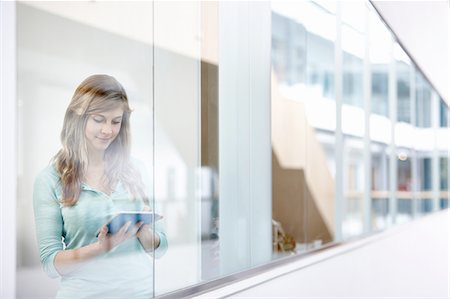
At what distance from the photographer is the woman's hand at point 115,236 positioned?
7.75 ft

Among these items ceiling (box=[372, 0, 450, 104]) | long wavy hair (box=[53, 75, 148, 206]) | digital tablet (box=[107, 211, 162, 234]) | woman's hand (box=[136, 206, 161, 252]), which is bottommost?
woman's hand (box=[136, 206, 161, 252])

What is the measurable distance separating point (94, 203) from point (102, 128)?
1.15ft

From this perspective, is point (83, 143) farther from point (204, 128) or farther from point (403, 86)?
point (403, 86)

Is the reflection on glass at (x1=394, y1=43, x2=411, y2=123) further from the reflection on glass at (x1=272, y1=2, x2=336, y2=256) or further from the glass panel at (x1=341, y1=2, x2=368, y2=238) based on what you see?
the reflection on glass at (x1=272, y1=2, x2=336, y2=256)

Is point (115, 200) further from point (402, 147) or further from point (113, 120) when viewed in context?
point (402, 147)

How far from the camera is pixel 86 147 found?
229 cm

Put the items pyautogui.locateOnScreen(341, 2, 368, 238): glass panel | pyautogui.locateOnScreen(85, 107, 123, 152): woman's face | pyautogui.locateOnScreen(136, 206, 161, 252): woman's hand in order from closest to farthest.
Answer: pyautogui.locateOnScreen(85, 107, 123, 152): woman's face, pyautogui.locateOnScreen(136, 206, 161, 252): woman's hand, pyautogui.locateOnScreen(341, 2, 368, 238): glass panel

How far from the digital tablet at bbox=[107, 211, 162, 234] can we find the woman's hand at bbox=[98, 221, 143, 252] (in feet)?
0.06

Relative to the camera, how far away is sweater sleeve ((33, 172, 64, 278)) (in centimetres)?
207

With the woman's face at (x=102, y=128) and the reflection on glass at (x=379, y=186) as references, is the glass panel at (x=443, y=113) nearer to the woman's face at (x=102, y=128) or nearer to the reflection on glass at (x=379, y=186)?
the reflection on glass at (x=379, y=186)

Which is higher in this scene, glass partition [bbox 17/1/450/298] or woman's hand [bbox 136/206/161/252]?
glass partition [bbox 17/1/450/298]

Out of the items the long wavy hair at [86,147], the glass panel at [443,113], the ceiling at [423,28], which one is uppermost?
the ceiling at [423,28]

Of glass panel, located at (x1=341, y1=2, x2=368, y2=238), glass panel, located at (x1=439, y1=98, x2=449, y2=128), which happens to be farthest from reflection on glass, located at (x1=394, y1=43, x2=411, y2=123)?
glass panel, located at (x1=439, y1=98, x2=449, y2=128)

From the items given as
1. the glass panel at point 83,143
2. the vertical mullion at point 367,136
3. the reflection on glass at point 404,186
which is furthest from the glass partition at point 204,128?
the reflection on glass at point 404,186
